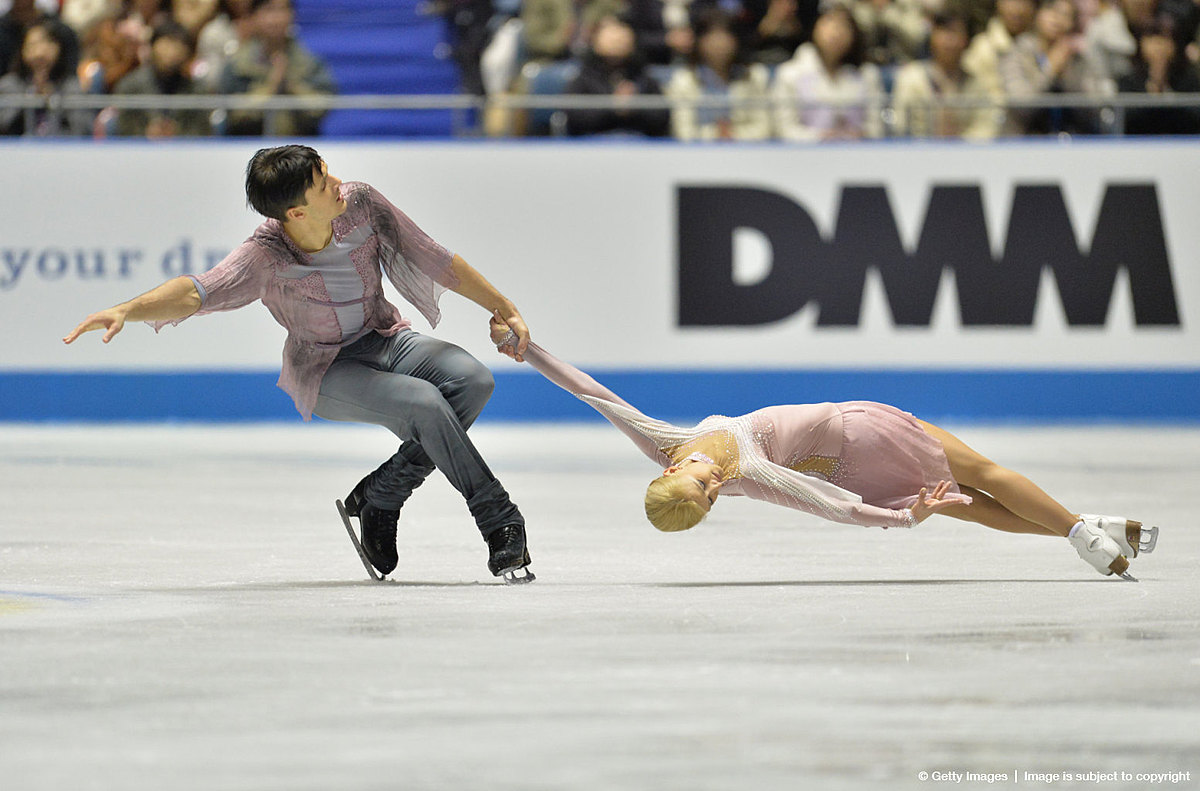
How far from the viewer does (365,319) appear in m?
5.25

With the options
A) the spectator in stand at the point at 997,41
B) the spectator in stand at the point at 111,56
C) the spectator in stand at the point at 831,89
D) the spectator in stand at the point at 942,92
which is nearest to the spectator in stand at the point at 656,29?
the spectator in stand at the point at 831,89

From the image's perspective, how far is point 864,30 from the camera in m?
11.6

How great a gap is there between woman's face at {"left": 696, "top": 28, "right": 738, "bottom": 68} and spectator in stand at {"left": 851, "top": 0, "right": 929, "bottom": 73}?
845 mm

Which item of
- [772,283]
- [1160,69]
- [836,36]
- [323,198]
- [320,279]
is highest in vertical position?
[323,198]

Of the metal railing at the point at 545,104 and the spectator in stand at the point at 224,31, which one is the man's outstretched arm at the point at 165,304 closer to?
the metal railing at the point at 545,104

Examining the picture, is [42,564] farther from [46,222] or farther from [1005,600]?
[46,222]

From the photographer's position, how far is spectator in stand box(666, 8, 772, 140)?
10.9 meters

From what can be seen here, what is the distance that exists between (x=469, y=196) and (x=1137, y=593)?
266 inches

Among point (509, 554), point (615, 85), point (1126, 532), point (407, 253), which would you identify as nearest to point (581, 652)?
point (509, 554)

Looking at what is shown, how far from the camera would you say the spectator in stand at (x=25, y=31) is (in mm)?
11234

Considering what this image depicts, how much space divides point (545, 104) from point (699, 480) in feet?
21.3

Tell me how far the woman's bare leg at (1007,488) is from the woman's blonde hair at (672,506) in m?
0.77

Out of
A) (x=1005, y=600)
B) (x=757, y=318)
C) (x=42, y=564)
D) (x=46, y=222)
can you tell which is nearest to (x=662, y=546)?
(x=1005, y=600)

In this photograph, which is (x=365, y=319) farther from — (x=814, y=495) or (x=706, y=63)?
(x=706, y=63)
